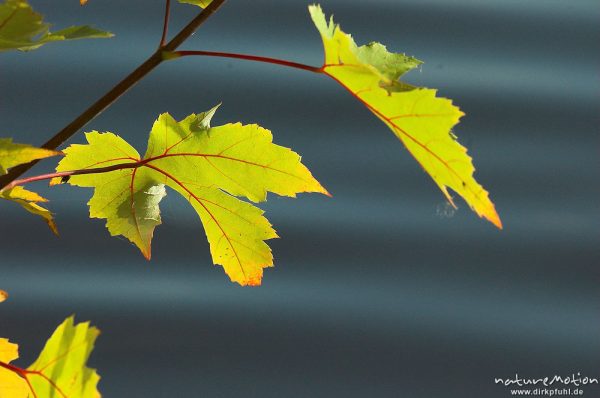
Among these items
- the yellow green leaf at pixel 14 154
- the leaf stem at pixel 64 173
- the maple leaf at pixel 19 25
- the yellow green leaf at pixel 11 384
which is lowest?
the yellow green leaf at pixel 11 384

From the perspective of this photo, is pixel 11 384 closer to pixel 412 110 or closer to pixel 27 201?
pixel 27 201

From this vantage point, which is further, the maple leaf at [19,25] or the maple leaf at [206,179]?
the maple leaf at [206,179]

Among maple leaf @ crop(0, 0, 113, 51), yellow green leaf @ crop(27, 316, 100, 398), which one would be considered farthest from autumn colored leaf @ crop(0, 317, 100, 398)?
maple leaf @ crop(0, 0, 113, 51)

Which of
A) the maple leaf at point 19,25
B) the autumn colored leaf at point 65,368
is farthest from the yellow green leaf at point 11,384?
the maple leaf at point 19,25

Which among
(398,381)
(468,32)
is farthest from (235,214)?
(468,32)

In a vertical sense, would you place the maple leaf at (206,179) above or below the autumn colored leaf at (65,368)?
above

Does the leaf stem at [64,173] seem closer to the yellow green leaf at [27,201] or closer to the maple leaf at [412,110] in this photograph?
the yellow green leaf at [27,201]

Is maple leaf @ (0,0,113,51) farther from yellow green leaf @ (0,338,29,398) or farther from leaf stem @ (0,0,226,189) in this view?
yellow green leaf @ (0,338,29,398)

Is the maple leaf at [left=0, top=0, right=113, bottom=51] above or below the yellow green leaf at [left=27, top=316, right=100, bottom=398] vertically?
above
